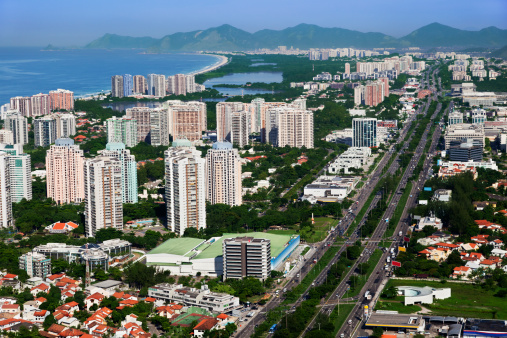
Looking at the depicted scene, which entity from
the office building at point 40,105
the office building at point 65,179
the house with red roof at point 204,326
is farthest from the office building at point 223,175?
the office building at point 40,105

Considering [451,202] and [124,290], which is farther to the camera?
[451,202]

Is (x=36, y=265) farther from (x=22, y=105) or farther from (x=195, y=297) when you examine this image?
(x=22, y=105)

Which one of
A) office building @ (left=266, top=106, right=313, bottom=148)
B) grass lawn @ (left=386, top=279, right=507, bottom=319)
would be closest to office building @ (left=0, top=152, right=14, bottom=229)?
grass lawn @ (left=386, top=279, right=507, bottom=319)

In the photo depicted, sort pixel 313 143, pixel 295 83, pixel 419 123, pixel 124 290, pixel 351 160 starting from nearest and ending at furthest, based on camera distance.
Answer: pixel 124 290 → pixel 351 160 → pixel 313 143 → pixel 419 123 → pixel 295 83

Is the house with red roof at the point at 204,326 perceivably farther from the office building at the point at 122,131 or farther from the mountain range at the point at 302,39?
the mountain range at the point at 302,39

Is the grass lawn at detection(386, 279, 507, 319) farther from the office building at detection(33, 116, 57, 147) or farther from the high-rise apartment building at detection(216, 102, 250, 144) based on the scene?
the office building at detection(33, 116, 57, 147)

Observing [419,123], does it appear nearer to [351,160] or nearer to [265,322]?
[351,160]

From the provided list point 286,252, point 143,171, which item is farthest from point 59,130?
point 286,252

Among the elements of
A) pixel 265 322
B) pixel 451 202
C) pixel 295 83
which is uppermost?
pixel 295 83
